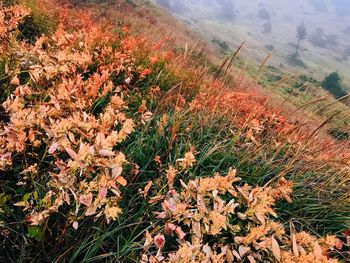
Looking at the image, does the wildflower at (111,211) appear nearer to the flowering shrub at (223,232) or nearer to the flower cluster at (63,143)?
the flower cluster at (63,143)

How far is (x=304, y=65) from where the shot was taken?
395ft

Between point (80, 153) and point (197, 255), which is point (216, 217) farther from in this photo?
point (80, 153)

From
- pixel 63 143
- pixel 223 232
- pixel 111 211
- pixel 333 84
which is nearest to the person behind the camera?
pixel 111 211

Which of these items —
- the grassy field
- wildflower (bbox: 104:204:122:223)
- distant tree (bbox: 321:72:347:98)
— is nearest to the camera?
wildflower (bbox: 104:204:122:223)

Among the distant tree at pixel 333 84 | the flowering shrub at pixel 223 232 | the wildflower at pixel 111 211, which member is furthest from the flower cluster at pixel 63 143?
the distant tree at pixel 333 84

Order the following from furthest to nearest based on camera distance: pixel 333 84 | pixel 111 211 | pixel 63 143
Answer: pixel 333 84
pixel 63 143
pixel 111 211

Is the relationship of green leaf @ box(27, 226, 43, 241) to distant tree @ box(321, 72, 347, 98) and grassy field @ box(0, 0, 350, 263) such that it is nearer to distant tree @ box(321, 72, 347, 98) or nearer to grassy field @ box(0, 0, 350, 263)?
grassy field @ box(0, 0, 350, 263)

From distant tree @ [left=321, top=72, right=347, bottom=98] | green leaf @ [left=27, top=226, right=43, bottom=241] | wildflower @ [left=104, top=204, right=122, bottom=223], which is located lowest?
distant tree @ [left=321, top=72, right=347, bottom=98]

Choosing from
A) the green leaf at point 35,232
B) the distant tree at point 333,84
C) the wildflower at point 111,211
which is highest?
the wildflower at point 111,211

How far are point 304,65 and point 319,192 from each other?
128196 mm

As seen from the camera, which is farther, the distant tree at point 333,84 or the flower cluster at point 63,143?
the distant tree at point 333,84

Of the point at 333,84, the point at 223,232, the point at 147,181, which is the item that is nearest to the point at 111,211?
the point at 147,181

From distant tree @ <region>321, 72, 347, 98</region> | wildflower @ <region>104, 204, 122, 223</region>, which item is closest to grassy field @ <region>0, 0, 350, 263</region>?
wildflower @ <region>104, 204, 122, 223</region>

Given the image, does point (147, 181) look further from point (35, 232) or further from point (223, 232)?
point (35, 232)
